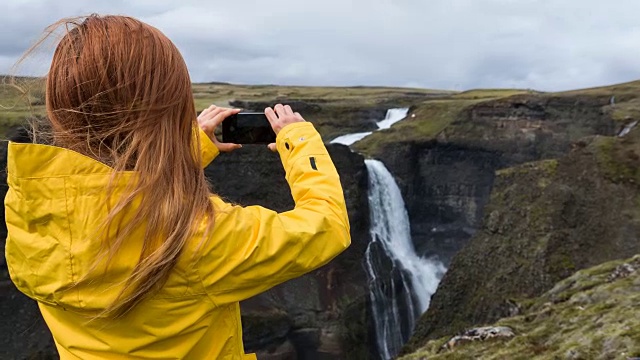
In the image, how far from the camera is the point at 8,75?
9.16 feet

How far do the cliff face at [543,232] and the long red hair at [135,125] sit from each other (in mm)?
19135

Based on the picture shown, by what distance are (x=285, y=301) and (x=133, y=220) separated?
3201 cm

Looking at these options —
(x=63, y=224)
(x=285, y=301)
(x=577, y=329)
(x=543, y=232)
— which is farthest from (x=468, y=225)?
(x=63, y=224)

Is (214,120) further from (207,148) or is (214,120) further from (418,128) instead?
(418,128)

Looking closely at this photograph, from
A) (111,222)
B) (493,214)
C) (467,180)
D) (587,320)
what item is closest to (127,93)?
(111,222)

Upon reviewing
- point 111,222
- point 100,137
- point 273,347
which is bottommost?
point 273,347

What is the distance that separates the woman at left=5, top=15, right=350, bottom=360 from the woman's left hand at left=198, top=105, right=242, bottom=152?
1.77ft

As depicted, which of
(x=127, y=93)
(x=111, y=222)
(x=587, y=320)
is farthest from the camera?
(x=587, y=320)

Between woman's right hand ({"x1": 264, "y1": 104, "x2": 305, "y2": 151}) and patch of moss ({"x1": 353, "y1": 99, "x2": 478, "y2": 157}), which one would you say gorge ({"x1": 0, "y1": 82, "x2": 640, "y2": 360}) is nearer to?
patch of moss ({"x1": 353, "y1": 99, "x2": 478, "y2": 157})

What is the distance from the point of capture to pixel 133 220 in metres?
2.30

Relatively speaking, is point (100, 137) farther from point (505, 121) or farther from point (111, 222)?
point (505, 121)

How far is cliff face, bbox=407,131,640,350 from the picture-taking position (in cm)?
2127

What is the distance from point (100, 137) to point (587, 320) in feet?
27.5

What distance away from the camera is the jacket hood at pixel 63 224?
2270 mm
